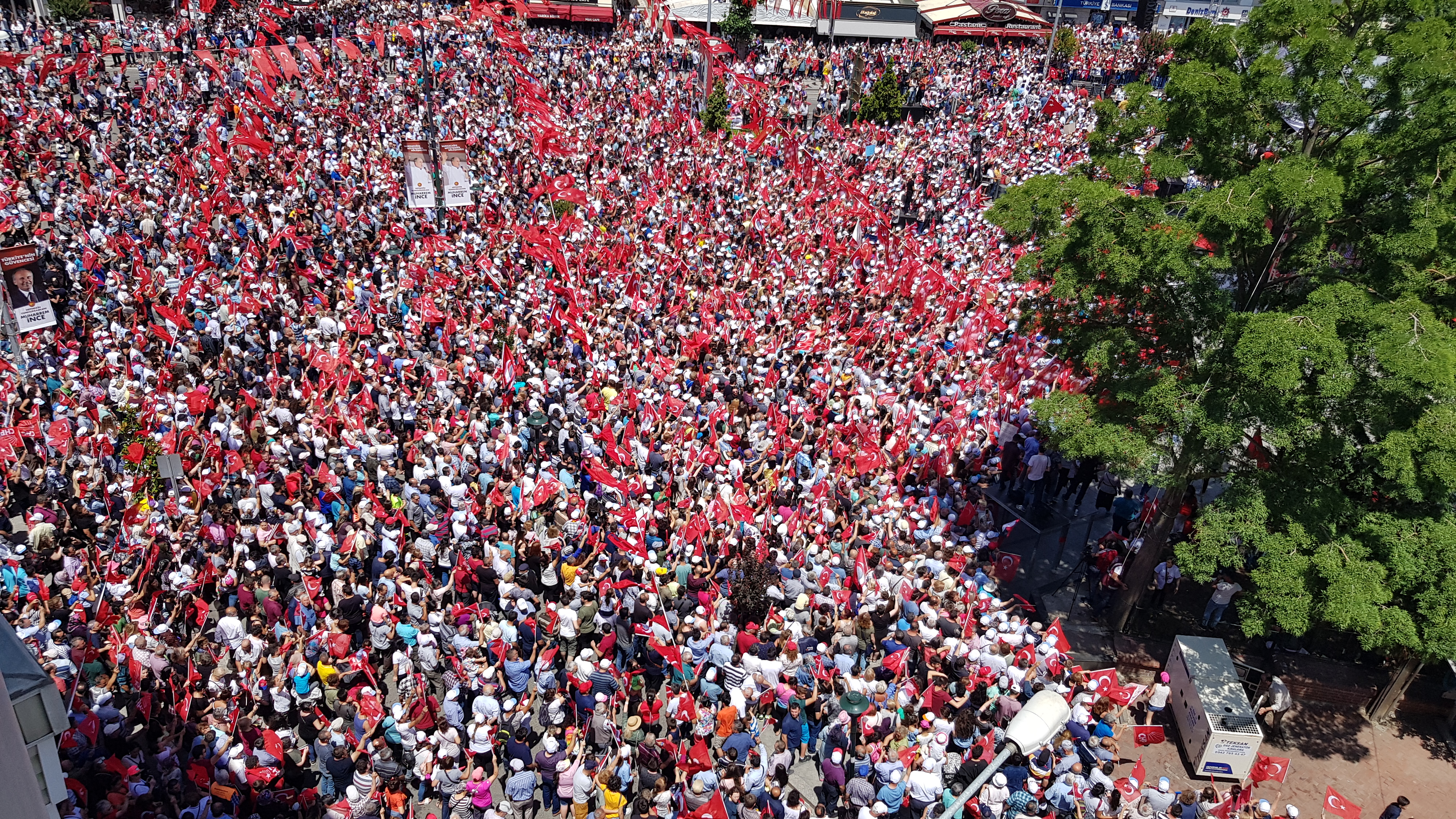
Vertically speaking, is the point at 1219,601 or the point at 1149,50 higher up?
the point at 1149,50

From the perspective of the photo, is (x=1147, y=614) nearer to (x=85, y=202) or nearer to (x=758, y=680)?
(x=758, y=680)

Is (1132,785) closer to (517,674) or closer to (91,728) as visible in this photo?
(517,674)

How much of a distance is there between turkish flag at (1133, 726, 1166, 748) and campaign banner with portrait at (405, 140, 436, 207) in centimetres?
2092

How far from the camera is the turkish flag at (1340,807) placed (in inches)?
430

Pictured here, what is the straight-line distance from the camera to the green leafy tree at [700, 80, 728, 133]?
41281 millimetres

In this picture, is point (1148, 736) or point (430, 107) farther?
point (430, 107)

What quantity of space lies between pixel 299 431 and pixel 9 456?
15.6 feet

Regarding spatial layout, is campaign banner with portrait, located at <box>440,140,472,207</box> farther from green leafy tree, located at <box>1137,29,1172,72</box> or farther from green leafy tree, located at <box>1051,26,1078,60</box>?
green leafy tree, located at <box>1051,26,1078,60</box>

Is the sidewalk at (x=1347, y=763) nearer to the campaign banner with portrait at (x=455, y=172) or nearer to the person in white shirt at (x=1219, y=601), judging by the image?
the person in white shirt at (x=1219, y=601)

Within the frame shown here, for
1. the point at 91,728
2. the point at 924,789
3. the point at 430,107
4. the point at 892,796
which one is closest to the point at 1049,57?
the point at 430,107

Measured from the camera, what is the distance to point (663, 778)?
10406 mm

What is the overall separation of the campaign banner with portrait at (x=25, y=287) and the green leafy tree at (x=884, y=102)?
3425 centimetres

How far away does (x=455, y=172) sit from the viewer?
2591 cm

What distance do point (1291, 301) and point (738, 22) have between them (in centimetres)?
4595
